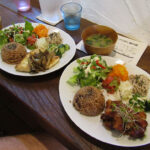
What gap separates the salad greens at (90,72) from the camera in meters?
1.20

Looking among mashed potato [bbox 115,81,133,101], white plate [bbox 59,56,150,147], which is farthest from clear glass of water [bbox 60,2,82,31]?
mashed potato [bbox 115,81,133,101]

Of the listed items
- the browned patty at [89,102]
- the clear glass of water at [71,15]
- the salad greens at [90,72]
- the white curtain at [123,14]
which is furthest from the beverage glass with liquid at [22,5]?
the browned patty at [89,102]

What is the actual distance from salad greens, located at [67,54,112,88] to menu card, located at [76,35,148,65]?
27cm

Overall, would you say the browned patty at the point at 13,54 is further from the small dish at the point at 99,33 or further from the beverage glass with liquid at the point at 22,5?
the beverage glass with liquid at the point at 22,5

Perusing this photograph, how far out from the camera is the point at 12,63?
1.36m

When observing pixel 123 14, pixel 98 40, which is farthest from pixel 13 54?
pixel 123 14

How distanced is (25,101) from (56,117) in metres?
0.26

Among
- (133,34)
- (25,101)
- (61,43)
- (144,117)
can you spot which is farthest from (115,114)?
(133,34)

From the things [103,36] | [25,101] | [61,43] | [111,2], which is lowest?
[25,101]

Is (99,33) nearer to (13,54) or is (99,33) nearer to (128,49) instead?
(128,49)

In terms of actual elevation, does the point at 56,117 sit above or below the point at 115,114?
below

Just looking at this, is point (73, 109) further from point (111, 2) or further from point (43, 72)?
point (111, 2)

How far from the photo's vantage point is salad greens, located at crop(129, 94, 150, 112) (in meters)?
1.04

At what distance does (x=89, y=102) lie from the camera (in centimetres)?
103
